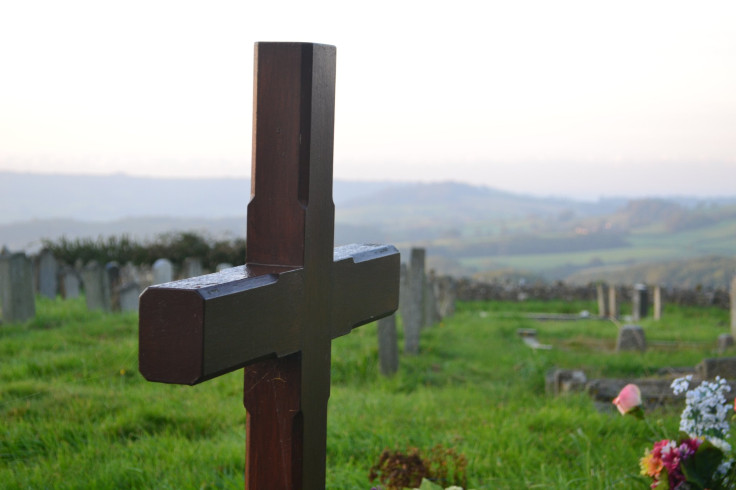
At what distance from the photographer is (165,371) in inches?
59.1

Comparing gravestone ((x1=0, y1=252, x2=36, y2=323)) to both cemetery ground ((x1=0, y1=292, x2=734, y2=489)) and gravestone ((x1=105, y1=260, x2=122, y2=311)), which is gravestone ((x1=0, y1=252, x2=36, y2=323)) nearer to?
cemetery ground ((x1=0, y1=292, x2=734, y2=489))

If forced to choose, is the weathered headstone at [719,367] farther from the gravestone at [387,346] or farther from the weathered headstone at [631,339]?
the weathered headstone at [631,339]

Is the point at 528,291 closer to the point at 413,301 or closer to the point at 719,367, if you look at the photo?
the point at 413,301

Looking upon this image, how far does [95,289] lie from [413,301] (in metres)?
4.20

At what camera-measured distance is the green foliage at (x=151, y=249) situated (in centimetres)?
1308

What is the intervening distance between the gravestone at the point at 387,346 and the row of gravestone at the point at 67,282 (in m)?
3.90

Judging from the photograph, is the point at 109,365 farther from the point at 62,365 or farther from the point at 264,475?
the point at 264,475

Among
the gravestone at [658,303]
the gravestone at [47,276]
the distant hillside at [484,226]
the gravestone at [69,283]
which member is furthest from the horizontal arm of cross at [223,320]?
the distant hillside at [484,226]

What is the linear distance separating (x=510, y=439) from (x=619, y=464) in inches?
24.9

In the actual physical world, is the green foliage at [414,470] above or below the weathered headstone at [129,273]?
above

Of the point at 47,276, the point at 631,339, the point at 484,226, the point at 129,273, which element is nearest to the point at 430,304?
the point at 631,339

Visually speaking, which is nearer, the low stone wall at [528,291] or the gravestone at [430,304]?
the gravestone at [430,304]

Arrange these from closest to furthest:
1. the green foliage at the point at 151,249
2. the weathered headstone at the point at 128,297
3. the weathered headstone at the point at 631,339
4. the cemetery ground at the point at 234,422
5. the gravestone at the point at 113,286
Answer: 1. the cemetery ground at the point at 234,422
2. the weathered headstone at the point at 128,297
3. the gravestone at the point at 113,286
4. the weathered headstone at the point at 631,339
5. the green foliage at the point at 151,249

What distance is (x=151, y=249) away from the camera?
13.4m
